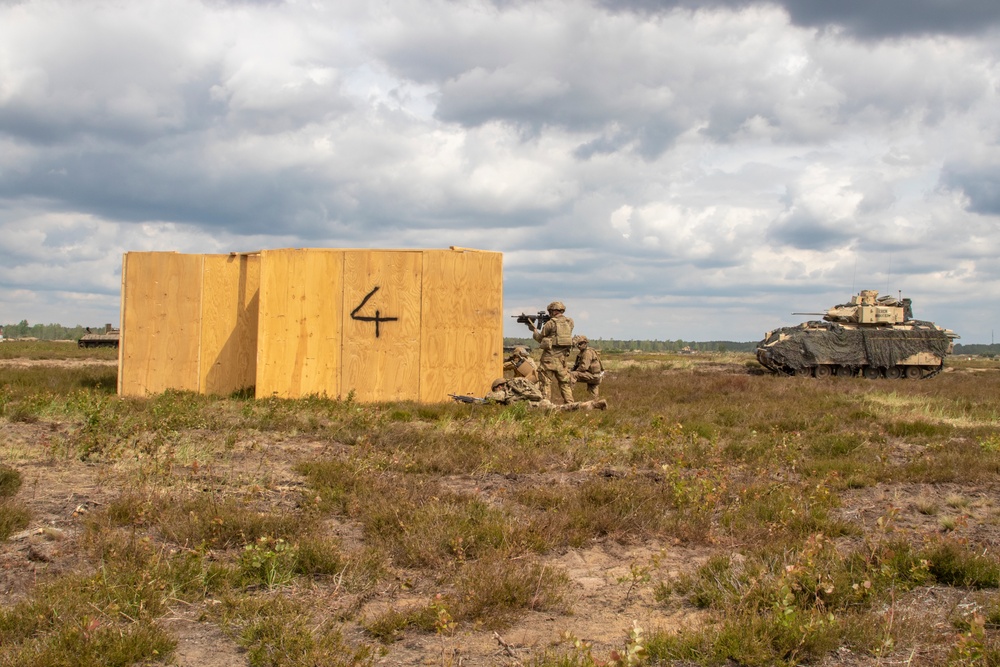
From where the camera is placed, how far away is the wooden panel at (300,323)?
11906mm

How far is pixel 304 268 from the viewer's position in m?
12.0

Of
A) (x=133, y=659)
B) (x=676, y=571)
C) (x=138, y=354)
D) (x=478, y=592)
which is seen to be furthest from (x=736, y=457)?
(x=138, y=354)

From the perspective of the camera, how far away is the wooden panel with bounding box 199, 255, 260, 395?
12.7m

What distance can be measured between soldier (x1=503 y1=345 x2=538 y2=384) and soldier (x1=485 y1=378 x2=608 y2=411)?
1201mm

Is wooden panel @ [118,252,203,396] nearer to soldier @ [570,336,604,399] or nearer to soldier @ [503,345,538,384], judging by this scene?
soldier @ [503,345,538,384]

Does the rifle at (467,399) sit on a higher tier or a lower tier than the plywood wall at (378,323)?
lower

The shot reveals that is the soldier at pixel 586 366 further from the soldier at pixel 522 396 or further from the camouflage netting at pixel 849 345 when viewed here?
the camouflage netting at pixel 849 345

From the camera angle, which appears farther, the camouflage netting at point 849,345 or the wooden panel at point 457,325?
the camouflage netting at point 849,345

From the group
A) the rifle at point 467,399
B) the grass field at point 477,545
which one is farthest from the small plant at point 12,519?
the rifle at point 467,399

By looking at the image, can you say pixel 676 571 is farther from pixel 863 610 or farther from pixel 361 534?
pixel 361 534

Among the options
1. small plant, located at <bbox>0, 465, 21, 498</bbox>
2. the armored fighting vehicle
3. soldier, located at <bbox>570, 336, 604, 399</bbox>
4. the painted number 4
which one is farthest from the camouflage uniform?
the armored fighting vehicle

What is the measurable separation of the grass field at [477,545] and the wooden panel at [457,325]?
2.60m

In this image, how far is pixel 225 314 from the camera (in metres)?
12.7

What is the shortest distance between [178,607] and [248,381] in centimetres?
908
